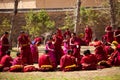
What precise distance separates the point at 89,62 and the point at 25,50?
3.30m

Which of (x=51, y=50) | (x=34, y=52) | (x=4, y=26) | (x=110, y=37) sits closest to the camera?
(x=51, y=50)

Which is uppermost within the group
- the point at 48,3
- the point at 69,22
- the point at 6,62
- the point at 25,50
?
the point at 48,3

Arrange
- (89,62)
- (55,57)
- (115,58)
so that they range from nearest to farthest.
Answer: (89,62), (115,58), (55,57)

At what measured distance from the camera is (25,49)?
1828 centimetres

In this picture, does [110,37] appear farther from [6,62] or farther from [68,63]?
[6,62]

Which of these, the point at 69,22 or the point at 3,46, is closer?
the point at 3,46

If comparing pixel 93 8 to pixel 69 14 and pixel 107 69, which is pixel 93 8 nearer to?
pixel 69 14

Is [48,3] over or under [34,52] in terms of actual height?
over

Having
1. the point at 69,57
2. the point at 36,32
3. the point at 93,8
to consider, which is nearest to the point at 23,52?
the point at 69,57

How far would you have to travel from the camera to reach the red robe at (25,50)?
18.1m

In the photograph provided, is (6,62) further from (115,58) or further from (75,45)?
(115,58)

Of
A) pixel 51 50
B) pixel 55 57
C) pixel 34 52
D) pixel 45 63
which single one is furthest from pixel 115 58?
pixel 34 52

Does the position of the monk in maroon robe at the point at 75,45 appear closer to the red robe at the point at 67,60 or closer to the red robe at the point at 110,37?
the red robe at the point at 67,60

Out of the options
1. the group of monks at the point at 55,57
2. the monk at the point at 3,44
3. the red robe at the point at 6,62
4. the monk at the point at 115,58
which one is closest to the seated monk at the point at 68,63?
the group of monks at the point at 55,57
